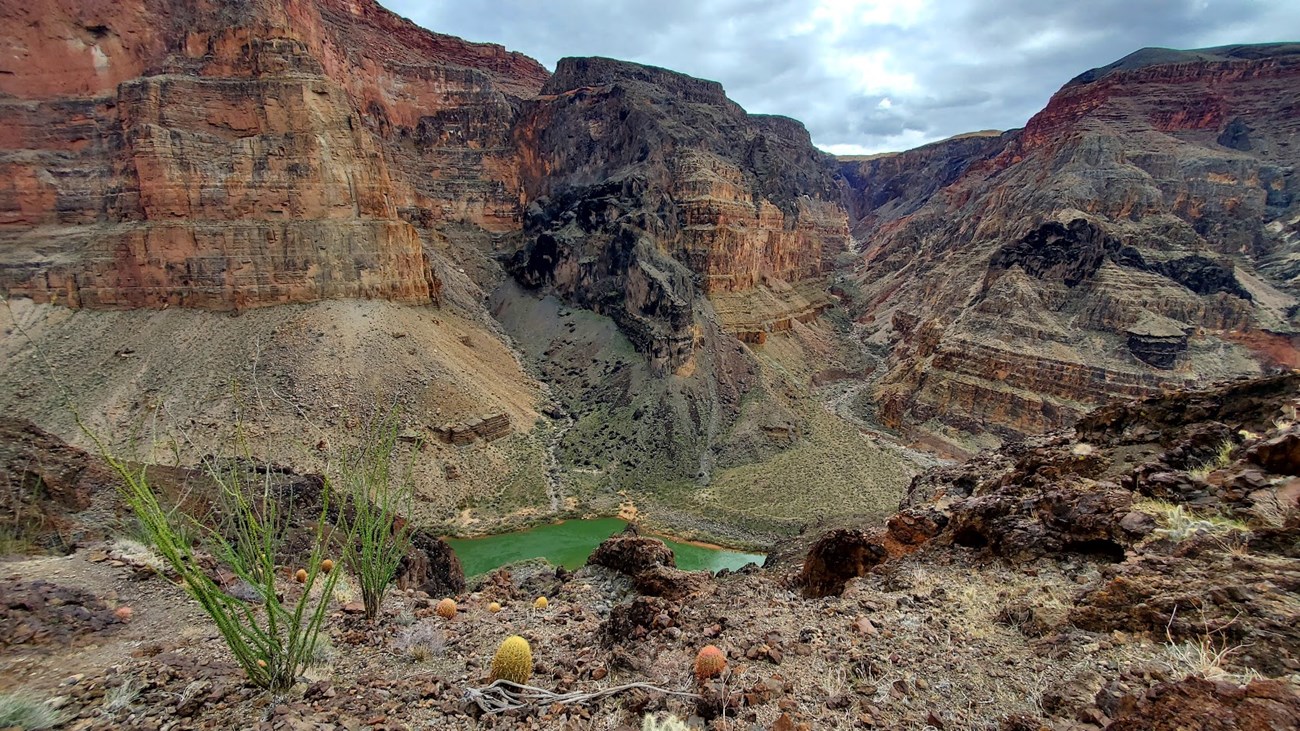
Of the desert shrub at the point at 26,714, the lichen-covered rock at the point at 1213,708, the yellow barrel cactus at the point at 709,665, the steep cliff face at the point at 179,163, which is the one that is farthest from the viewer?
the steep cliff face at the point at 179,163

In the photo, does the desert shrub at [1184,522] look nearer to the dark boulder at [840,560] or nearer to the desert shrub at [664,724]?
the dark boulder at [840,560]

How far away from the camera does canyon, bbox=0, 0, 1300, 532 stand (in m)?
30.4

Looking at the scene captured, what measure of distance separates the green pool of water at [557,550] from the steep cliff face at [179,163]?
19.2 metres

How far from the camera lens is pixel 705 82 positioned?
76.5 m

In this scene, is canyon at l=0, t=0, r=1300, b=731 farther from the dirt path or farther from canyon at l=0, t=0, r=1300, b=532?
canyon at l=0, t=0, r=1300, b=532

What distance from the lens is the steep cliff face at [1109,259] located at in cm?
3747

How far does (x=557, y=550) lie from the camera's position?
26.5 metres

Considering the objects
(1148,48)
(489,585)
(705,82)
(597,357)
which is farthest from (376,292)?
(1148,48)

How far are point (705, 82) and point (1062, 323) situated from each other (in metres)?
55.8

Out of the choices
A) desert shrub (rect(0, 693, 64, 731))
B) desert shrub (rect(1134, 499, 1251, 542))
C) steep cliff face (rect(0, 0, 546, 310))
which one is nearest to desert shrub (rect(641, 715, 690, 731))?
desert shrub (rect(0, 693, 64, 731))

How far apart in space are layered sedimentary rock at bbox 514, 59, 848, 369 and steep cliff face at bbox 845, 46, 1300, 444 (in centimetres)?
1693

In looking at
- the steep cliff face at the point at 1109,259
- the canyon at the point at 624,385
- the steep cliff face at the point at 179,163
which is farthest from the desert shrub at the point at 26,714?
the steep cliff face at the point at 1109,259

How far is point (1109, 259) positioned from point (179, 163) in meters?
63.4

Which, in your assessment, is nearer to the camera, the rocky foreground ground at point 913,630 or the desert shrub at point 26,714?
the desert shrub at point 26,714
